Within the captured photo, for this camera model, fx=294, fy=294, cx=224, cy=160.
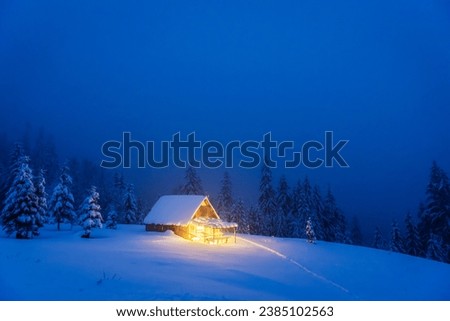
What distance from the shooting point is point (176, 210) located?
131 feet

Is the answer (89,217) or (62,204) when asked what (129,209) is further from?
(89,217)

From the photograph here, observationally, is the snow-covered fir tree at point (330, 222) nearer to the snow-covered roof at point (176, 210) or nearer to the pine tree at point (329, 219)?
the pine tree at point (329, 219)

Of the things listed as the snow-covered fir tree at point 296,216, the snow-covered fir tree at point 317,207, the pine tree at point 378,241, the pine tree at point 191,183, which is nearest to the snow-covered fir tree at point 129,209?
the pine tree at point 191,183

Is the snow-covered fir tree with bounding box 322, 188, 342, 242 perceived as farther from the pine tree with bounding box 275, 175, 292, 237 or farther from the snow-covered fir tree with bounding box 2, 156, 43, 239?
the snow-covered fir tree with bounding box 2, 156, 43, 239

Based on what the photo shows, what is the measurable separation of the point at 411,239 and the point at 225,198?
103 ft

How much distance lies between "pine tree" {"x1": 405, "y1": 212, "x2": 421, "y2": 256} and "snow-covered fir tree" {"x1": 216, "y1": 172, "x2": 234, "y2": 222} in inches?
1124

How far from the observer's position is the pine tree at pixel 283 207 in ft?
172

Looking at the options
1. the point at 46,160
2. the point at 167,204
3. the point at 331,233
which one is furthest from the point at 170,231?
the point at 46,160

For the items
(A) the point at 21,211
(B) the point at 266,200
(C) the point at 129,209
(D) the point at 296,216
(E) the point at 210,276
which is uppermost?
(B) the point at 266,200

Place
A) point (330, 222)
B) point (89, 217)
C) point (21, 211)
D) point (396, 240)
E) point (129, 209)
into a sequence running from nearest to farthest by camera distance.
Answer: point (21, 211) → point (89, 217) → point (396, 240) → point (330, 222) → point (129, 209)

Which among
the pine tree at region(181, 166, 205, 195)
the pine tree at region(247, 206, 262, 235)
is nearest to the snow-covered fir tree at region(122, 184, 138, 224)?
the pine tree at region(181, 166, 205, 195)

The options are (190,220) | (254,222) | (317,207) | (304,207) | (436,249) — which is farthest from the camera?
(254,222)

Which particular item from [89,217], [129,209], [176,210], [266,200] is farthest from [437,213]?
[129,209]

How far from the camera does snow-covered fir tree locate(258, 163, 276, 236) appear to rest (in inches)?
2152
